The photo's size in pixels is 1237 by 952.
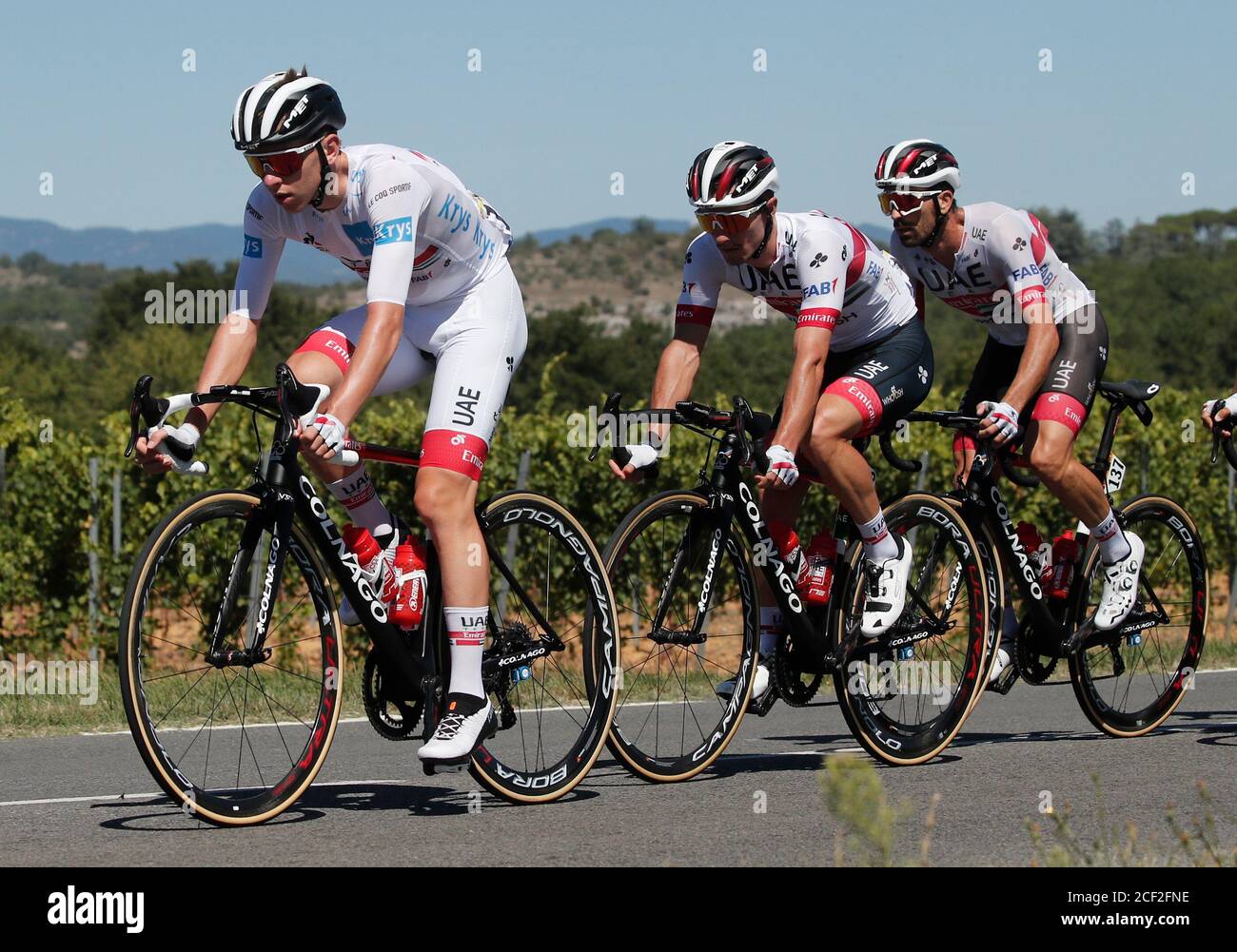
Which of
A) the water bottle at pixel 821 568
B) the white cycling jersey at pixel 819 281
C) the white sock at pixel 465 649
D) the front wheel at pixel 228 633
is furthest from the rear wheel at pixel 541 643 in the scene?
the white cycling jersey at pixel 819 281

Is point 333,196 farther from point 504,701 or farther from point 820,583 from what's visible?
point 820,583

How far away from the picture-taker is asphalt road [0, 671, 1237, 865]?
549 cm

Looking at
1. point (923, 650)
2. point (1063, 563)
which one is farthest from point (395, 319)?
point (1063, 563)

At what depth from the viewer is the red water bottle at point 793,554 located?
23.7ft

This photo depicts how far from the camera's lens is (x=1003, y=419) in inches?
299

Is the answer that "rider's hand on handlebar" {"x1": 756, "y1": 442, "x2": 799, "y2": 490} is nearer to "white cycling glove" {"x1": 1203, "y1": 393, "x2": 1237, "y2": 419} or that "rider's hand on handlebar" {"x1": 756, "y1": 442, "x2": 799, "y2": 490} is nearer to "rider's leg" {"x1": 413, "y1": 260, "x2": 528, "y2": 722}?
"rider's leg" {"x1": 413, "y1": 260, "x2": 528, "y2": 722}

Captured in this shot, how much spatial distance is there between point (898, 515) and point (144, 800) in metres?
3.25

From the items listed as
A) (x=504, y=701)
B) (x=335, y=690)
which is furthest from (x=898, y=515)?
(x=335, y=690)

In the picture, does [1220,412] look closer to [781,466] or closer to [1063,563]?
[1063,563]

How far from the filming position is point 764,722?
9.59m

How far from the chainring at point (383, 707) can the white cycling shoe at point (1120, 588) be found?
3.52 metres

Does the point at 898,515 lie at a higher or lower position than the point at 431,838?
higher

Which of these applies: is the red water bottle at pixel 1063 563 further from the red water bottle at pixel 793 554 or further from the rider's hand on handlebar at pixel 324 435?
the rider's hand on handlebar at pixel 324 435
